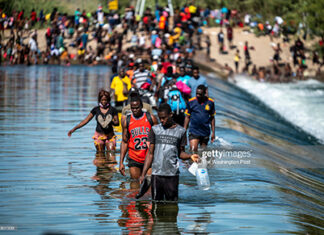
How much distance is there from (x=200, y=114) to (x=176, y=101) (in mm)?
1517

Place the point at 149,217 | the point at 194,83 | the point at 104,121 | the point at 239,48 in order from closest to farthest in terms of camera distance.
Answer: the point at 149,217 < the point at 104,121 < the point at 194,83 < the point at 239,48

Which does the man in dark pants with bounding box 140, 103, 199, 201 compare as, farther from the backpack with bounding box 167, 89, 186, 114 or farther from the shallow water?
the backpack with bounding box 167, 89, 186, 114

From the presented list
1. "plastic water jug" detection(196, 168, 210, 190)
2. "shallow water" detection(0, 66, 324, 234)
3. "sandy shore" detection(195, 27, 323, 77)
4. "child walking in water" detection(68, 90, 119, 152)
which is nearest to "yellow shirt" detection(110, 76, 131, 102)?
"shallow water" detection(0, 66, 324, 234)

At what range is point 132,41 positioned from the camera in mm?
49156

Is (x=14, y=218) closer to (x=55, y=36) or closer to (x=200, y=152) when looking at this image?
(x=200, y=152)

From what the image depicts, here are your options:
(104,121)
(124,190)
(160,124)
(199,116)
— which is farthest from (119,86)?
(160,124)

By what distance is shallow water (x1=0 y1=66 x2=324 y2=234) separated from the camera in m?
8.12

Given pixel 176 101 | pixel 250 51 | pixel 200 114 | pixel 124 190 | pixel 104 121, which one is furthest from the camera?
pixel 250 51

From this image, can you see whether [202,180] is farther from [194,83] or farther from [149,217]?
[194,83]

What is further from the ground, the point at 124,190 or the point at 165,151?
the point at 165,151

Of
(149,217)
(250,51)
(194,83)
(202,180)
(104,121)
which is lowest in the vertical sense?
(149,217)

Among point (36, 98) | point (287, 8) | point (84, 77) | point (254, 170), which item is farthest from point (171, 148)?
point (287, 8)

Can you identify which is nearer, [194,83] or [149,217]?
[149,217]

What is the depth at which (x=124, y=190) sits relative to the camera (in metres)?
10.1
